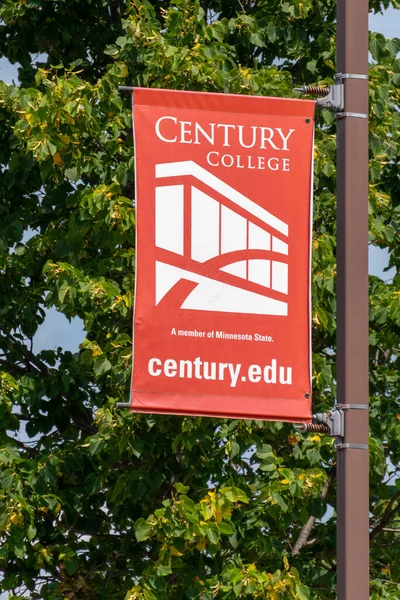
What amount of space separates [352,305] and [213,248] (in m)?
0.76

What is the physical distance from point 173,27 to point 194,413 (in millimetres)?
5434

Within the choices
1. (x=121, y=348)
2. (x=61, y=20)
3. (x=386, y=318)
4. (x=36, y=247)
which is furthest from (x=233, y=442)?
(x=61, y=20)

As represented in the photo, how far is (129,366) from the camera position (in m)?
9.48

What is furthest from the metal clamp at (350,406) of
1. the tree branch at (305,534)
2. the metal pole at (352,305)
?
the tree branch at (305,534)

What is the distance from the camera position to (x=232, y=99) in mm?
5879

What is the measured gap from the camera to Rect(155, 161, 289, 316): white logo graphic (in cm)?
571

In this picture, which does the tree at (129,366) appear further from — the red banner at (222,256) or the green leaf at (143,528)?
the red banner at (222,256)

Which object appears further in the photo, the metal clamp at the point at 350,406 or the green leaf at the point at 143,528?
the green leaf at the point at 143,528

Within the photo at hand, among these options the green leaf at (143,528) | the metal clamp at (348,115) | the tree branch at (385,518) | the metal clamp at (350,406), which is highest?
the metal clamp at (348,115)

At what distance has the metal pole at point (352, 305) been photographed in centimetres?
568

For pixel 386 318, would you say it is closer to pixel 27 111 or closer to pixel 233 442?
pixel 233 442

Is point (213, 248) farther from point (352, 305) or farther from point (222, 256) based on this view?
point (352, 305)

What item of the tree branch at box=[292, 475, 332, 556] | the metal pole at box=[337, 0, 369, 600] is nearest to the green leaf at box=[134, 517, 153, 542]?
the tree branch at box=[292, 475, 332, 556]

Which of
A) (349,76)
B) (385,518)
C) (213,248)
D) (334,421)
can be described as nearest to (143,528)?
(385,518)
